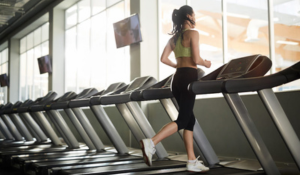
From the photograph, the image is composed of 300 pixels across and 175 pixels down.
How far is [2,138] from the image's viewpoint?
9.48 m

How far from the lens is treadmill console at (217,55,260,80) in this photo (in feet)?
9.75

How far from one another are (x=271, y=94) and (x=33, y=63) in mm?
11137

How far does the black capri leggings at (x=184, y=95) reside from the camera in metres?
3.05

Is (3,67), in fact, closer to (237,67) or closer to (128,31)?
(128,31)

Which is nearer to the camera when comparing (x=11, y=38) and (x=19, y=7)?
(x=19, y=7)

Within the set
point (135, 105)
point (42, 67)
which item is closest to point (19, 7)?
point (42, 67)

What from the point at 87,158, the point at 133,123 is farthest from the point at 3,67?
the point at 133,123

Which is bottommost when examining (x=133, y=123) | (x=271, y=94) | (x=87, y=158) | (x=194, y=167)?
(x=87, y=158)

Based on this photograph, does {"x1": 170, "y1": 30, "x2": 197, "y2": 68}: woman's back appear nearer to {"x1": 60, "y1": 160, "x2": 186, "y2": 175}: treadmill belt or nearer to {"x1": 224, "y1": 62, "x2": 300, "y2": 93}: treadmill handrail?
{"x1": 224, "y1": 62, "x2": 300, "y2": 93}: treadmill handrail

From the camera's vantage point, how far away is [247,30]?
4734 millimetres

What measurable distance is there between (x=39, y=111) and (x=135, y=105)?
2994 millimetres

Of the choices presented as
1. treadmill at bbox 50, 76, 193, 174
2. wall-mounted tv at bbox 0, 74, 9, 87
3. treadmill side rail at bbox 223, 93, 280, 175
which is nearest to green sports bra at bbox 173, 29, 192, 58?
treadmill side rail at bbox 223, 93, 280, 175

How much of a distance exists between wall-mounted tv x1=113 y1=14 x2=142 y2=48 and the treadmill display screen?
10.1 ft

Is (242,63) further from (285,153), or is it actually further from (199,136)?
(285,153)
